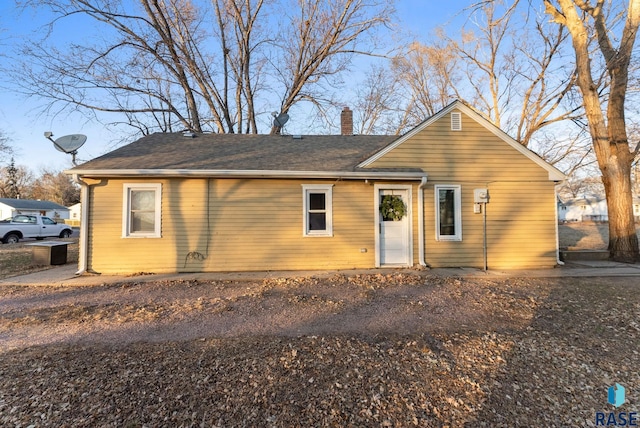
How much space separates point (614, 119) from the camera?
9312 mm

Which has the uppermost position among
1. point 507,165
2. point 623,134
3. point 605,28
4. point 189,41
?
point 189,41

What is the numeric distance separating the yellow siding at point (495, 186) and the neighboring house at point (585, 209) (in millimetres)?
59320

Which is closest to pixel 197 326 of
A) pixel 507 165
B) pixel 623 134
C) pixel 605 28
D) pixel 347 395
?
pixel 347 395

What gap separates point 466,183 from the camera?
8.52 m

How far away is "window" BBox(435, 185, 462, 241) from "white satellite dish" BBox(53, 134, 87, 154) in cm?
1044

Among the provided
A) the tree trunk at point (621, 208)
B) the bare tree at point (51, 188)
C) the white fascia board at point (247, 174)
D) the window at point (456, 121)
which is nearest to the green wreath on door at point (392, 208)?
the white fascia board at point (247, 174)

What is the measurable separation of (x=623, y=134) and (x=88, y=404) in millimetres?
13678

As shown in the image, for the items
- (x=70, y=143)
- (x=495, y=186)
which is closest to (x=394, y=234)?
(x=495, y=186)

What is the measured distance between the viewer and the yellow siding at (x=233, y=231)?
307 inches

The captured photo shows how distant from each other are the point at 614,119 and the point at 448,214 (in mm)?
6261

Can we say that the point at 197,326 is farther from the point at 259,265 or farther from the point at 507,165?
the point at 507,165

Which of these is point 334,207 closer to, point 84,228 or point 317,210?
point 317,210

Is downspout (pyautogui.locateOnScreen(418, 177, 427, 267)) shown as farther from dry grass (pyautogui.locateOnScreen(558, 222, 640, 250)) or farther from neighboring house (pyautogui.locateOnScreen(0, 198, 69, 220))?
neighboring house (pyautogui.locateOnScreen(0, 198, 69, 220))

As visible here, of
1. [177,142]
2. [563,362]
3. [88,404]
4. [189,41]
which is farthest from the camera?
[189,41]
